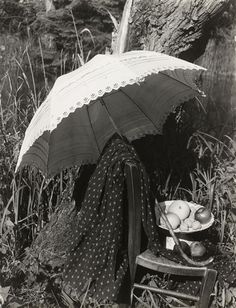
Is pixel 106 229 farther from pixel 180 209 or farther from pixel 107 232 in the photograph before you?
pixel 180 209

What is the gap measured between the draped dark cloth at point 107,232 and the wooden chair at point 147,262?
2.7 inches

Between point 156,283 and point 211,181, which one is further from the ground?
point 211,181

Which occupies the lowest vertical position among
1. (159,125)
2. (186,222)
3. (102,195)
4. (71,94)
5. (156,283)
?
(156,283)

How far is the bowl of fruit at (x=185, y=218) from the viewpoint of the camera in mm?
3375

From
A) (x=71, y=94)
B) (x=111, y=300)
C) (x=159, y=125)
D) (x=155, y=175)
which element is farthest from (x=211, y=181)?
(x=71, y=94)

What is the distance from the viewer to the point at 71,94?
9.16 ft

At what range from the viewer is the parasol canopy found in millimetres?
2975

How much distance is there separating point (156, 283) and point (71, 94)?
150cm

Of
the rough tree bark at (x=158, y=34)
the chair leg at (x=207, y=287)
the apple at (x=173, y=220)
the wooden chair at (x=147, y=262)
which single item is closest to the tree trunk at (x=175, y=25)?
the rough tree bark at (x=158, y=34)

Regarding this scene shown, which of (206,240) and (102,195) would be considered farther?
(206,240)

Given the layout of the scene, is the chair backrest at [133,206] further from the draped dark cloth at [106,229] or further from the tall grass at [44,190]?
the tall grass at [44,190]

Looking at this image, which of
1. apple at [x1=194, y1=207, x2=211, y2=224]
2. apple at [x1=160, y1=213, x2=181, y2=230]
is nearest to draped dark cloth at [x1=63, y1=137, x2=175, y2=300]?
apple at [x1=160, y1=213, x2=181, y2=230]

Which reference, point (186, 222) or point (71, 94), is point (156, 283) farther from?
point (71, 94)

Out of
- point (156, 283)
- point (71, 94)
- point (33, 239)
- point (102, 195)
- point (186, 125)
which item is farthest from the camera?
point (186, 125)
